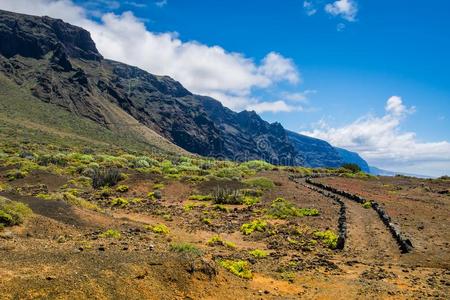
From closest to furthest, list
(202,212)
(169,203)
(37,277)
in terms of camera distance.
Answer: (37,277) < (202,212) < (169,203)

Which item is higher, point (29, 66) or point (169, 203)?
point (29, 66)

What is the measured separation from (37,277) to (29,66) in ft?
460

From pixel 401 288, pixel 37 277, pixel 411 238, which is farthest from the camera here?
pixel 411 238

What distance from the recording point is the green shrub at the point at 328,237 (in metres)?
17.5

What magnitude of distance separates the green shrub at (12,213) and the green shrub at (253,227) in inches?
378

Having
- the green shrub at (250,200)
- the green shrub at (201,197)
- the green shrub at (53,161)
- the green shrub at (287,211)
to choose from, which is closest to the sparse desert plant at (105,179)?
the green shrub at (201,197)

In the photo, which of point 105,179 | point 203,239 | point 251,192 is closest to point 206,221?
point 203,239

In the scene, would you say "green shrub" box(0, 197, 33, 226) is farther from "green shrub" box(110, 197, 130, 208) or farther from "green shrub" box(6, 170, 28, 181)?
"green shrub" box(6, 170, 28, 181)

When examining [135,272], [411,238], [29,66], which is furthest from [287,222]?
[29,66]

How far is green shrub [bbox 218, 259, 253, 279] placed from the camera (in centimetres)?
1248

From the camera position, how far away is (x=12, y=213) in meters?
14.9

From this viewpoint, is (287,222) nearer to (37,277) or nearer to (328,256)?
(328,256)

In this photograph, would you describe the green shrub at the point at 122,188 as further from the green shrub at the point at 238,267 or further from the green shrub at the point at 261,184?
the green shrub at the point at 238,267

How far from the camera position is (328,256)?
623 inches
